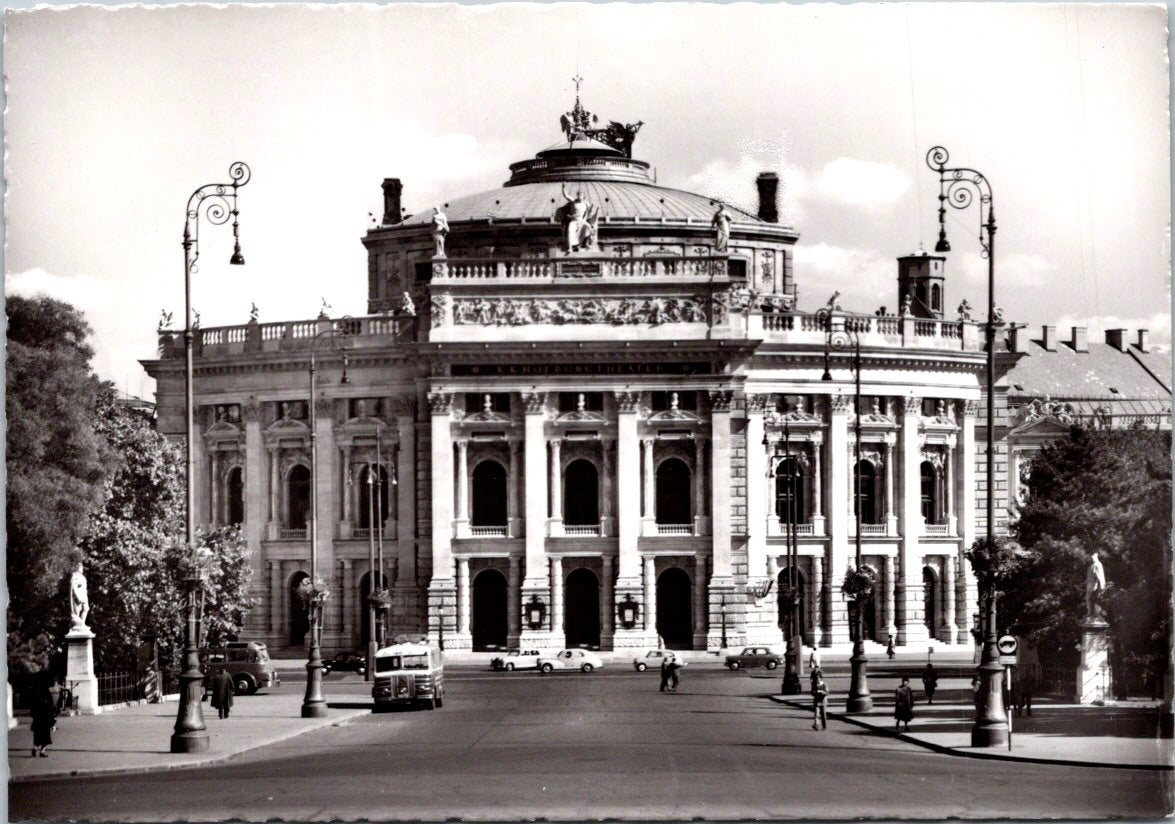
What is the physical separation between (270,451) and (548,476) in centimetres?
1448

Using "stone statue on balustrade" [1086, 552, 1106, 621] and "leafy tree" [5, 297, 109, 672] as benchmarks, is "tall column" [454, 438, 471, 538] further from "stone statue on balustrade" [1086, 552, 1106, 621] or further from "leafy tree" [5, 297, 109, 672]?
"stone statue on balustrade" [1086, 552, 1106, 621]

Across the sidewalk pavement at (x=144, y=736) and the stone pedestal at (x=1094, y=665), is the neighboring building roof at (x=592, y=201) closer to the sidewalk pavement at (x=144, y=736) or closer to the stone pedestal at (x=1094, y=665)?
the sidewalk pavement at (x=144, y=736)

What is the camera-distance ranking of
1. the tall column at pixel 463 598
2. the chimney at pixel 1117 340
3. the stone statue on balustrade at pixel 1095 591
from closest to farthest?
the stone statue on balustrade at pixel 1095 591, the tall column at pixel 463 598, the chimney at pixel 1117 340

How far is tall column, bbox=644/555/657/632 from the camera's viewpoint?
105688 millimetres

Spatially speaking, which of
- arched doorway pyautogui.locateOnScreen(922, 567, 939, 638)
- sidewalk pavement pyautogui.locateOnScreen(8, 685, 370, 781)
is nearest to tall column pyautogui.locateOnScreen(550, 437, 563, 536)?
arched doorway pyautogui.locateOnScreen(922, 567, 939, 638)

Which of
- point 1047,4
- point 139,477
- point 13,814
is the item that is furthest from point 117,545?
point 1047,4

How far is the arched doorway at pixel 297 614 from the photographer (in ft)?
364

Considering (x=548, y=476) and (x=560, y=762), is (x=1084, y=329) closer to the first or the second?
(x=548, y=476)

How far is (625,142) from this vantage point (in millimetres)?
130375

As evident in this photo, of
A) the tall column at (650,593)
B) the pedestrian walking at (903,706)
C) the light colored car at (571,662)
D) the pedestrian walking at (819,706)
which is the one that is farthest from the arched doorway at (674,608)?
the pedestrian walking at (903,706)

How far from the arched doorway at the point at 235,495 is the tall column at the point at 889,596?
31.0m

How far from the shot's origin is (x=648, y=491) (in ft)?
351

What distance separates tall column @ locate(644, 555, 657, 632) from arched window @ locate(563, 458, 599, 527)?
3.59 m

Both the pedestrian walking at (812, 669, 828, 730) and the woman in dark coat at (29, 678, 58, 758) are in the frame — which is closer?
the woman in dark coat at (29, 678, 58, 758)
